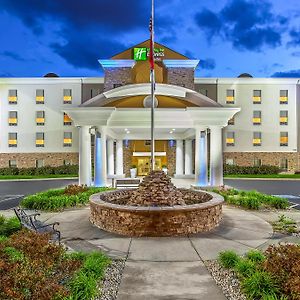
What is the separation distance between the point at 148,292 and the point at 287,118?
45114 mm

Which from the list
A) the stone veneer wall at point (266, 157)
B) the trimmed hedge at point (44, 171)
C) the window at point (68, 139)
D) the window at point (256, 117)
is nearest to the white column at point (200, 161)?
the stone veneer wall at point (266, 157)

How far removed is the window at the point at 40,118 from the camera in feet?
145

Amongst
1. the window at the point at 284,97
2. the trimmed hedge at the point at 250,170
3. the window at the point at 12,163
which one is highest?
the window at the point at 284,97

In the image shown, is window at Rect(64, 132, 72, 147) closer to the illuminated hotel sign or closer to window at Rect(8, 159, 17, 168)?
window at Rect(8, 159, 17, 168)

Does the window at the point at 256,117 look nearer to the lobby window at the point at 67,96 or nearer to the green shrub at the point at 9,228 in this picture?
the lobby window at the point at 67,96

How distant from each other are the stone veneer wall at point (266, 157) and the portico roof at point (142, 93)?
22.9m

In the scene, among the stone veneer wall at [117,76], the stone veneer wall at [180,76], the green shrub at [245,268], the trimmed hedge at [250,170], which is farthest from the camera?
the trimmed hedge at [250,170]

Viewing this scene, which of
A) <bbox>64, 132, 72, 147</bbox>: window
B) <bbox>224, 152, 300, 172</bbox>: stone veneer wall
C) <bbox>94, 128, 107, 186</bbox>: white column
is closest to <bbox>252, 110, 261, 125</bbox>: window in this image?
<bbox>224, 152, 300, 172</bbox>: stone veneer wall

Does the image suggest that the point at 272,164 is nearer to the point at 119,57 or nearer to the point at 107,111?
the point at 119,57

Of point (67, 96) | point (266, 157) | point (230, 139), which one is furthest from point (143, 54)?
point (266, 157)

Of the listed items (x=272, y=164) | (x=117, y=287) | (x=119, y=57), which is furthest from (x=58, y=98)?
(x=117, y=287)

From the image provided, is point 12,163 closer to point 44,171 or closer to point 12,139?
point 12,139

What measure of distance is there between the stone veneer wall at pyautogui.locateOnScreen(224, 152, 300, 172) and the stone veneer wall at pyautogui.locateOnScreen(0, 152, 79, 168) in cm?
2345

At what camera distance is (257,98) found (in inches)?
1754
